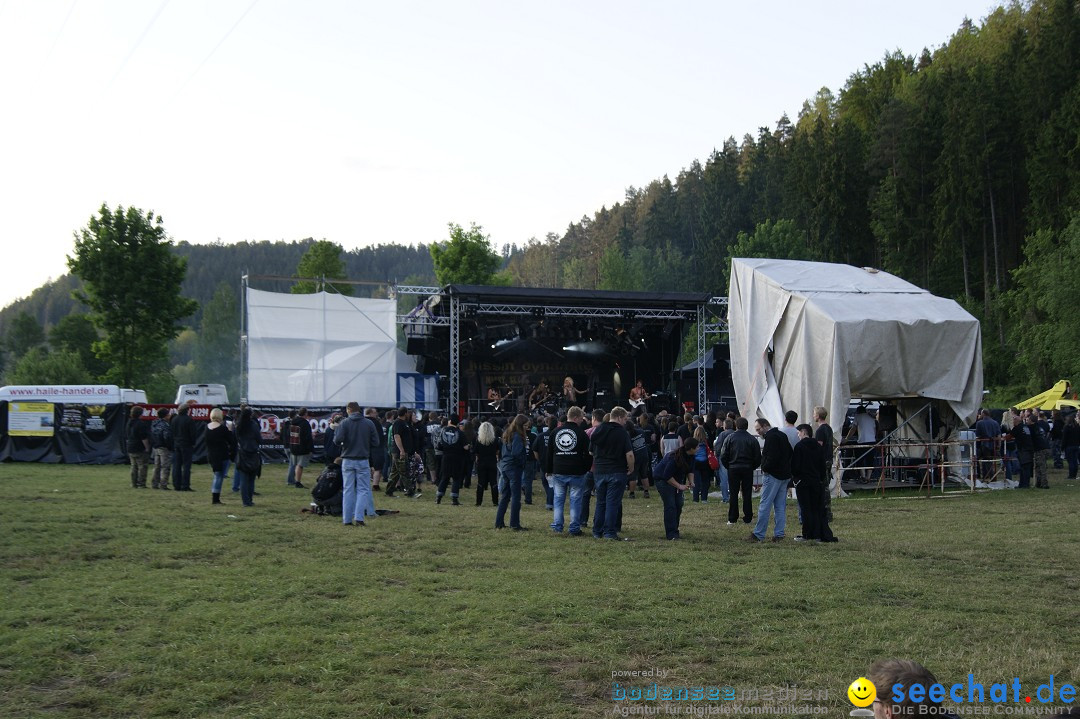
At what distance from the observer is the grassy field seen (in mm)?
5277

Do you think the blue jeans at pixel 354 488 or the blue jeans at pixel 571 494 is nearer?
the blue jeans at pixel 571 494

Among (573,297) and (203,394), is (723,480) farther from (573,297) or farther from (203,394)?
(203,394)

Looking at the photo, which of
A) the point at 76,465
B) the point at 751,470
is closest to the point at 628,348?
the point at 76,465

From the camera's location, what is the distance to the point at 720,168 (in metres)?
72.0

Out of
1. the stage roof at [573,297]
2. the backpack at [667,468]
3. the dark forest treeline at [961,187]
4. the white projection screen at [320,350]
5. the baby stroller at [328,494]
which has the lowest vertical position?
the baby stroller at [328,494]

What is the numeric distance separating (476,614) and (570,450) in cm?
448

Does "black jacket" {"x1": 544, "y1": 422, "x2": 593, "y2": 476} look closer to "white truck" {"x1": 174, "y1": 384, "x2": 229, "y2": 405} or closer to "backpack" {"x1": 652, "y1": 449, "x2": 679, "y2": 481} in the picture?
"backpack" {"x1": 652, "y1": 449, "x2": 679, "y2": 481}

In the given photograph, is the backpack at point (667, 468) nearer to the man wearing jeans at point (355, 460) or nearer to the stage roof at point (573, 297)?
the man wearing jeans at point (355, 460)

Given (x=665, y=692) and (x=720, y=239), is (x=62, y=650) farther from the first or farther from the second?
(x=720, y=239)

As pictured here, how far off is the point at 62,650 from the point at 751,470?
8.55m

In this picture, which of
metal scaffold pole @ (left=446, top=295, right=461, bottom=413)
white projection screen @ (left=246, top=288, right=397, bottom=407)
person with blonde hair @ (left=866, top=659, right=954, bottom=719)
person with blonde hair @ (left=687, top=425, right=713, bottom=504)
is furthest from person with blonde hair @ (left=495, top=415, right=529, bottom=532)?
white projection screen @ (left=246, top=288, right=397, bottom=407)

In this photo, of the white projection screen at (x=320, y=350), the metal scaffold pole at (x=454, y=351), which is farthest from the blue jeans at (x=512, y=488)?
the white projection screen at (x=320, y=350)

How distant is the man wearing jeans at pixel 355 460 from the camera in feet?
39.6

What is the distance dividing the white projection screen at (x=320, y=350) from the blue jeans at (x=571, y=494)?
18475 mm
